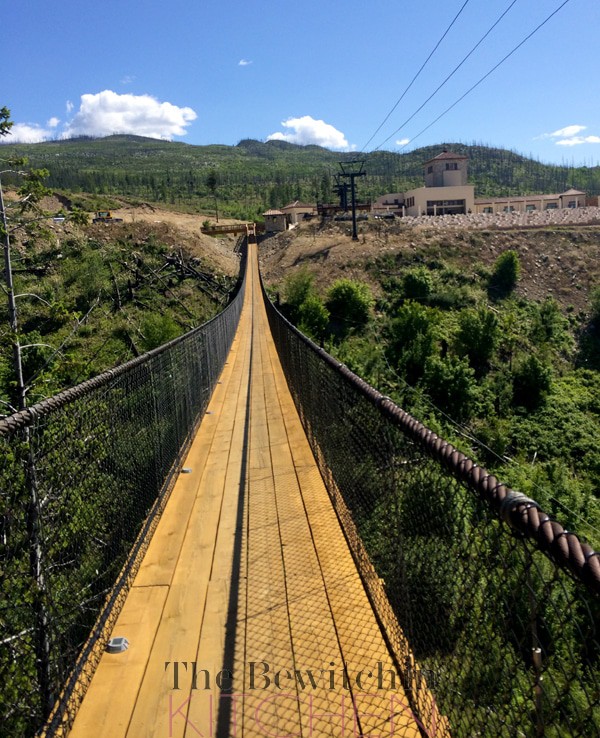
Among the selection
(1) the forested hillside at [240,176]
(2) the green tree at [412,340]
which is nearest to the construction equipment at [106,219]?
(2) the green tree at [412,340]

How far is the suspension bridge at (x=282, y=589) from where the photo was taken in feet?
5.34

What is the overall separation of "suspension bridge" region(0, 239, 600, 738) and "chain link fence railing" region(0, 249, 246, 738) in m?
0.02

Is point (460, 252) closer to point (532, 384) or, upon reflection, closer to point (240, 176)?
point (532, 384)

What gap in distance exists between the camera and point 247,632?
263 cm

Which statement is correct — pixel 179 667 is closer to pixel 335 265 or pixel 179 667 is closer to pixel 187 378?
pixel 187 378

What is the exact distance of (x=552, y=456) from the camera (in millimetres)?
22203

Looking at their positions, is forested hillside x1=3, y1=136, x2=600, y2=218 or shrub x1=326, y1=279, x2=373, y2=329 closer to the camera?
shrub x1=326, y1=279, x2=373, y2=329

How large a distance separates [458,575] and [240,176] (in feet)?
494

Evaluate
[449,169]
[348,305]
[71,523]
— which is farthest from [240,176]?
[71,523]

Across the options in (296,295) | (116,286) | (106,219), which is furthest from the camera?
(106,219)

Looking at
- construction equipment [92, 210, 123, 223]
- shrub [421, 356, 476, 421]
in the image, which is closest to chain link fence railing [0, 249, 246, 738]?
shrub [421, 356, 476, 421]

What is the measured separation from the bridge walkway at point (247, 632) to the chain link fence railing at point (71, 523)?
15cm

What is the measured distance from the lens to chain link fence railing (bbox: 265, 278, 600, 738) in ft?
4.12

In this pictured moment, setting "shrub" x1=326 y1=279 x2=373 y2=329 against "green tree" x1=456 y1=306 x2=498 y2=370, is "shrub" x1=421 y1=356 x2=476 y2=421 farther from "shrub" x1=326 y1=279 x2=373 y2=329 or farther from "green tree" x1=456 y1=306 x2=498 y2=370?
"shrub" x1=326 y1=279 x2=373 y2=329
